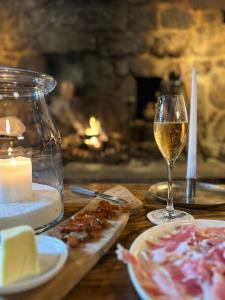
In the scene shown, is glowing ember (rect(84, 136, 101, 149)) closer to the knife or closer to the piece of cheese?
the knife

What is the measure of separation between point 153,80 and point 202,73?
336 mm

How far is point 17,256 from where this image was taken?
430 millimetres

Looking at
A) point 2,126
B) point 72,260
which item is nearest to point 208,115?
point 2,126

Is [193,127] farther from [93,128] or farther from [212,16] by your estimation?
[212,16]

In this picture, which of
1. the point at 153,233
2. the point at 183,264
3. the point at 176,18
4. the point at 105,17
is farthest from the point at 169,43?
the point at 183,264

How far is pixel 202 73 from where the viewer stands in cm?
240

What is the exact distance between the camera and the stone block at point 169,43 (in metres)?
2.36

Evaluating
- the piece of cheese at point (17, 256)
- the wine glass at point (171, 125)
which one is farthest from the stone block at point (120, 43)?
the piece of cheese at point (17, 256)

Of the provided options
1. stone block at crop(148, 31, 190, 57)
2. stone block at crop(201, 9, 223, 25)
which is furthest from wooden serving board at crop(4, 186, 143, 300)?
stone block at crop(201, 9, 223, 25)

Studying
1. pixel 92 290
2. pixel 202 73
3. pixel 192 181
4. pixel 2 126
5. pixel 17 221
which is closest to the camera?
pixel 92 290

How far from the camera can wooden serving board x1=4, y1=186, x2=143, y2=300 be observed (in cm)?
41

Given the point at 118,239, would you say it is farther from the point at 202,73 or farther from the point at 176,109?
the point at 202,73

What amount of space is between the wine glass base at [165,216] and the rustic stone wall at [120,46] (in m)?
1.71

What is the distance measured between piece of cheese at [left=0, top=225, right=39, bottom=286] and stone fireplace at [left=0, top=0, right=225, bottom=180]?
202cm
